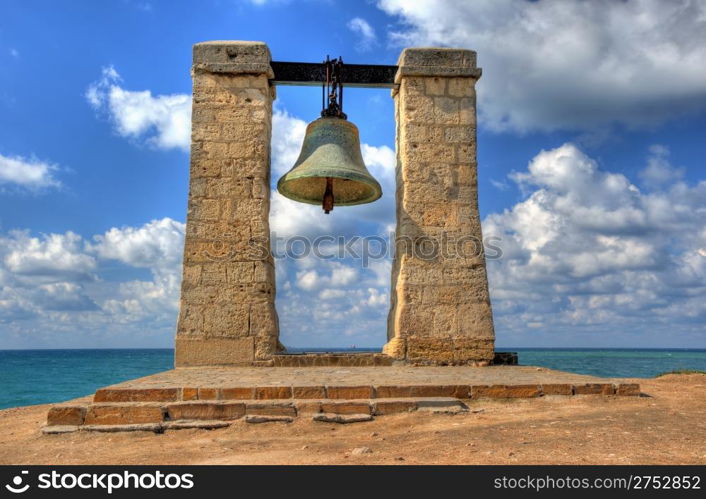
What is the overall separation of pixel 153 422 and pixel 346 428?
1301mm

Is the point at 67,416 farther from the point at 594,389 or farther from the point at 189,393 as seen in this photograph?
the point at 594,389

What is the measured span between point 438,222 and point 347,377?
2340 millimetres

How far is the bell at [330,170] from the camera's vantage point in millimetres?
5590

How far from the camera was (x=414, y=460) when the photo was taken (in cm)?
282

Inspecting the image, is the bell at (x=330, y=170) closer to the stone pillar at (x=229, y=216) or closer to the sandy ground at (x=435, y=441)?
the stone pillar at (x=229, y=216)

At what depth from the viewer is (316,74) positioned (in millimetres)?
6523

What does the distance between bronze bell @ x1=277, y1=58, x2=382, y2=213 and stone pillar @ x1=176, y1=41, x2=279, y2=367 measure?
480 mm

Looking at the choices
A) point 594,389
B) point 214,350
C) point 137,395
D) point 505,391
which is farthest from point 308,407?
point 214,350

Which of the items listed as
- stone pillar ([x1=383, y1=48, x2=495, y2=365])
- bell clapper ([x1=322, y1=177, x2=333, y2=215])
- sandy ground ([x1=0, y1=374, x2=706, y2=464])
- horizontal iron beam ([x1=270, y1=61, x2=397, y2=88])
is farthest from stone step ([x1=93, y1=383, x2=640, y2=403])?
horizontal iron beam ([x1=270, y1=61, x2=397, y2=88])

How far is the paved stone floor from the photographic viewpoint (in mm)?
4207

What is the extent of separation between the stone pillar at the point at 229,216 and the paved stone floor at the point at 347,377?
39cm

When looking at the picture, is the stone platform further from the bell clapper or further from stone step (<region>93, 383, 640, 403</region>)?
the bell clapper

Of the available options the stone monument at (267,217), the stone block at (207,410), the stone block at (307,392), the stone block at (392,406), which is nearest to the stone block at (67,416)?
the stone block at (207,410)

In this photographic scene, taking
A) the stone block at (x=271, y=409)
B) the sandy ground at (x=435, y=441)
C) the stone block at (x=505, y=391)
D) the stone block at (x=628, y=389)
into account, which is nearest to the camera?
the sandy ground at (x=435, y=441)
